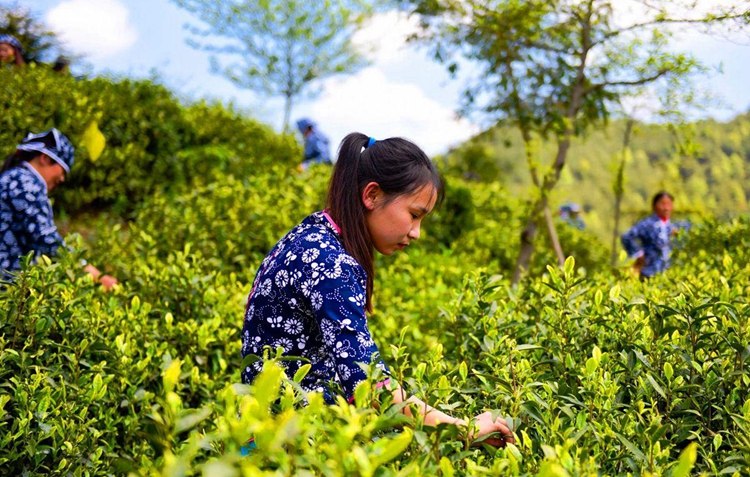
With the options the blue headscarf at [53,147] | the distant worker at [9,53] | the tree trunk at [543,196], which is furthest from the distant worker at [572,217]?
the blue headscarf at [53,147]

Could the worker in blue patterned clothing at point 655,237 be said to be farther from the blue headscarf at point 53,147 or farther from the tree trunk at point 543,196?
the blue headscarf at point 53,147

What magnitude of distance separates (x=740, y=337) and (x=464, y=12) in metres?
4.99

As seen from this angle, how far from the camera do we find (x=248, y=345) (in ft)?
6.42

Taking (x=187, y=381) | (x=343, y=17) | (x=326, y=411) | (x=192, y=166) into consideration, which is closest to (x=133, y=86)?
(x=192, y=166)

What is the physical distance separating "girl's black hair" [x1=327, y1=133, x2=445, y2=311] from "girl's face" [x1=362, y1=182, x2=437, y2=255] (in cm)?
2

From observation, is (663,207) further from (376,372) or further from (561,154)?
(376,372)

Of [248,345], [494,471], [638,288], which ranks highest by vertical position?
[494,471]

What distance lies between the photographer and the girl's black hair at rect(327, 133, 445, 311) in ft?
6.43

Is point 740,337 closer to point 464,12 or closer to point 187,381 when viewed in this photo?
point 187,381

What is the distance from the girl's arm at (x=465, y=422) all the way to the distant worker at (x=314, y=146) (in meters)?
8.57

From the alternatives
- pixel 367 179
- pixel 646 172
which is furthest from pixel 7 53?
pixel 646 172

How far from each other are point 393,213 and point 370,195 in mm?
92

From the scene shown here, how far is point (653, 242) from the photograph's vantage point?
7.37m

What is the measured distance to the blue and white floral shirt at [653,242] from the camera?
7.34 meters
